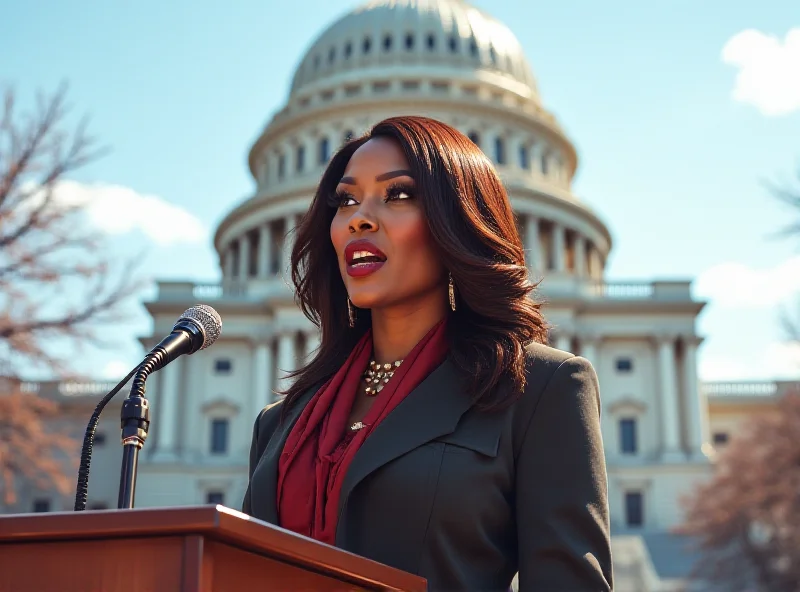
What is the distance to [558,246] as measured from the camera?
58.7m

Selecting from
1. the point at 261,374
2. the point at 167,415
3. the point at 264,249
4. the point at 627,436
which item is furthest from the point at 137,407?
the point at 264,249

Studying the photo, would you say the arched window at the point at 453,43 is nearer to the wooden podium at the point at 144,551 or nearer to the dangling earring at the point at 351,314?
the dangling earring at the point at 351,314

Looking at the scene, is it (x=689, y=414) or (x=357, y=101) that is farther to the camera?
(x=357, y=101)

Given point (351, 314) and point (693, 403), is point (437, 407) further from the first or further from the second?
point (693, 403)

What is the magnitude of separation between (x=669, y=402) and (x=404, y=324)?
47.6 metres

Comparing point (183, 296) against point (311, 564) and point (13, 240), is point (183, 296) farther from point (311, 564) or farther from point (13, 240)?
point (311, 564)

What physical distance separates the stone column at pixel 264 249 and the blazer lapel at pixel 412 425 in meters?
54.7

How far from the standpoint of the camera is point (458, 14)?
68500 millimetres

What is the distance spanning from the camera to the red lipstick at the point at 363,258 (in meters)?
2.92

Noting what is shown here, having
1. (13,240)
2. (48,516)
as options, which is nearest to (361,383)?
(48,516)

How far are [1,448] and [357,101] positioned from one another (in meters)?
42.6

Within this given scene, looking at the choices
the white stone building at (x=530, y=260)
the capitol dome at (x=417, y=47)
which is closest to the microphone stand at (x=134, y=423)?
the white stone building at (x=530, y=260)

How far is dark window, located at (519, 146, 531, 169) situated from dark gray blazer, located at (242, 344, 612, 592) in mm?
61006

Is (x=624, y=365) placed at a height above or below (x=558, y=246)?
below
